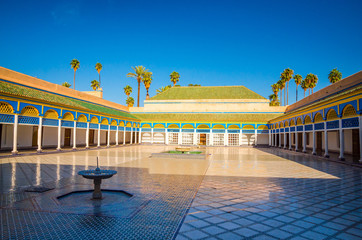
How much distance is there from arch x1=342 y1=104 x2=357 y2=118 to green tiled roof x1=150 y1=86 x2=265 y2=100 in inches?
1082

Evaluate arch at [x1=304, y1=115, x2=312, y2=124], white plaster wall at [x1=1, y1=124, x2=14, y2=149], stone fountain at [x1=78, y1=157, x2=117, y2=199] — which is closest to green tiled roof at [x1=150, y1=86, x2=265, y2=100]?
arch at [x1=304, y1=115, x2=312, y2=124]

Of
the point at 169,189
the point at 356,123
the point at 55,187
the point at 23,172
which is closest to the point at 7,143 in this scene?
the point at 23,172

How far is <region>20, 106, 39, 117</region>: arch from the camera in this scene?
18562 mm

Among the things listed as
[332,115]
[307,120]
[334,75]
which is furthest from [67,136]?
[334,75]

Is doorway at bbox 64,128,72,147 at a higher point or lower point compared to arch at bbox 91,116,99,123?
lower

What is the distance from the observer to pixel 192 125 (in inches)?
1565

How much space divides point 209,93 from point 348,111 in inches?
1250

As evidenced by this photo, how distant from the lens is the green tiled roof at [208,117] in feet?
127

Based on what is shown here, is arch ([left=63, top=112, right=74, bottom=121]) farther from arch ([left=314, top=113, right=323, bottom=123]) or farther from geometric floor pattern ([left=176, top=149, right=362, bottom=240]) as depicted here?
arch ([left=314, top=113, right=323, bottom=123])

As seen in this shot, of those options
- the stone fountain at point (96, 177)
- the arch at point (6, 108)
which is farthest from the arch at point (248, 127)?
the stone fountain at point (96, 177)

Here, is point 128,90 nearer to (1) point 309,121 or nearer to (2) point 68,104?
(2) point 68,104

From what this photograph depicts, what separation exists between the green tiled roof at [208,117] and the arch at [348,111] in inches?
851

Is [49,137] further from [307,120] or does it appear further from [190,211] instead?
[307,120]

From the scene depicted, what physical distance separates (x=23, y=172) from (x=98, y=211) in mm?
7429
